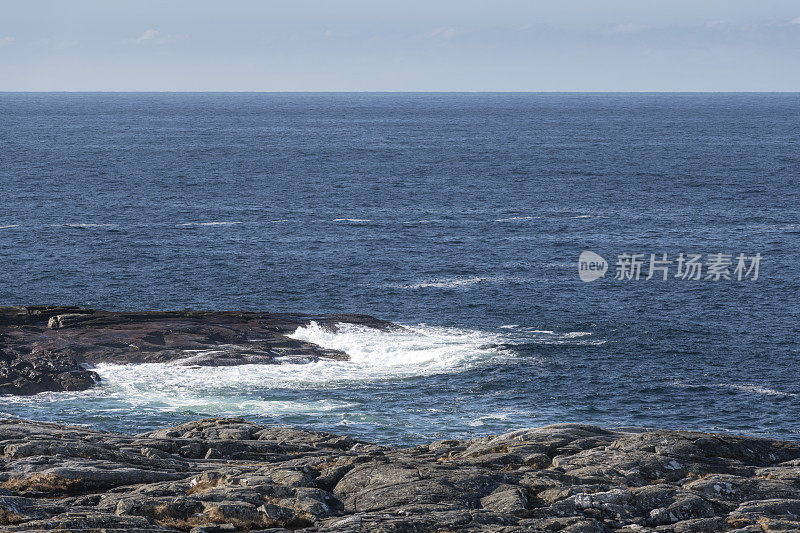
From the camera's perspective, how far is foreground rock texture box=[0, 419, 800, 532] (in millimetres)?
35094

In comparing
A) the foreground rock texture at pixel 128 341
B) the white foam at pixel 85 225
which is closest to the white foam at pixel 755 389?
the foreground rock texture at pixel 128 341

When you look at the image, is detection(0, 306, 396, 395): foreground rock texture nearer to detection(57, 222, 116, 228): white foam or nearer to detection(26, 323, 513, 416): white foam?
detection(26, 323, 513, 416): white foam

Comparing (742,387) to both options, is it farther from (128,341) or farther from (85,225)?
(85,225)

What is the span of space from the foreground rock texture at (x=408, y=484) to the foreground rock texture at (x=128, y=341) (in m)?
26.0

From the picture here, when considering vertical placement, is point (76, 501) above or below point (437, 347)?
above

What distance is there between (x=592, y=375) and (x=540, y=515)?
4012 centimetres

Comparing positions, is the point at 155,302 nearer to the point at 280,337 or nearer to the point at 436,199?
the point at 280,337

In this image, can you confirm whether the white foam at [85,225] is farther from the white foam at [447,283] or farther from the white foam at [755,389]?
the white foam at [755,389]

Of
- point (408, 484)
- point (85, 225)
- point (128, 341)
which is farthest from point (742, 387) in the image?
point (85, 225)

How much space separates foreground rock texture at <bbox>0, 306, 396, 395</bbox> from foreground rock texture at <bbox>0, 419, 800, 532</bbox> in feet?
85.2

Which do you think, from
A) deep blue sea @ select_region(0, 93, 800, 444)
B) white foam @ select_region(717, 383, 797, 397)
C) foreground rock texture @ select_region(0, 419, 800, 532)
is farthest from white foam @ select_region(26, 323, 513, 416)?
foreground rock texture @ select_region(0, 419, 800, 532)

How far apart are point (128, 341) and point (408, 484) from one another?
156 ft

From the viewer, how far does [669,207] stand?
505ft

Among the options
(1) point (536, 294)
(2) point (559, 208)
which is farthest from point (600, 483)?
(2) point (559, 208)
